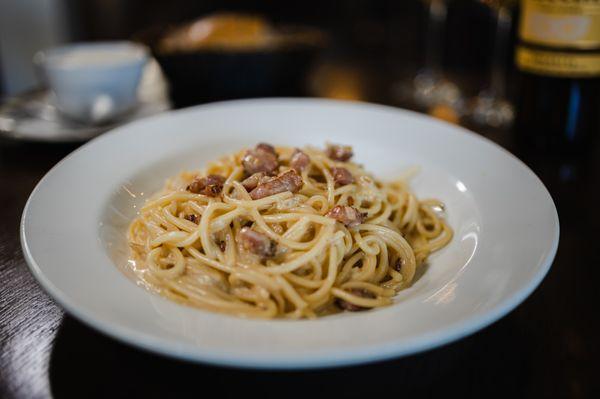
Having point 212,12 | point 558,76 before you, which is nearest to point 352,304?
point 558,76

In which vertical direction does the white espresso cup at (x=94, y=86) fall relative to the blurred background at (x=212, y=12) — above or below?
above

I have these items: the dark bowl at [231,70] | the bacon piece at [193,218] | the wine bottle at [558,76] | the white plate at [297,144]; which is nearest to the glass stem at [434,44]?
the dark bowl at [231,70]

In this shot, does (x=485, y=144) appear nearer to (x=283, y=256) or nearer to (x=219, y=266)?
(x=283, y=256)

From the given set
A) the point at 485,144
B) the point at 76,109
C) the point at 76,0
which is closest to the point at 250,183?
the point at 485,144

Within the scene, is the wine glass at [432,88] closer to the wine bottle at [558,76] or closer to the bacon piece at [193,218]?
the wine bottle at [558,76]

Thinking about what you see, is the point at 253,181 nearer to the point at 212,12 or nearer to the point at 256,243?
the point at 256,243

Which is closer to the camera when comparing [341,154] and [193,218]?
[193,218]
